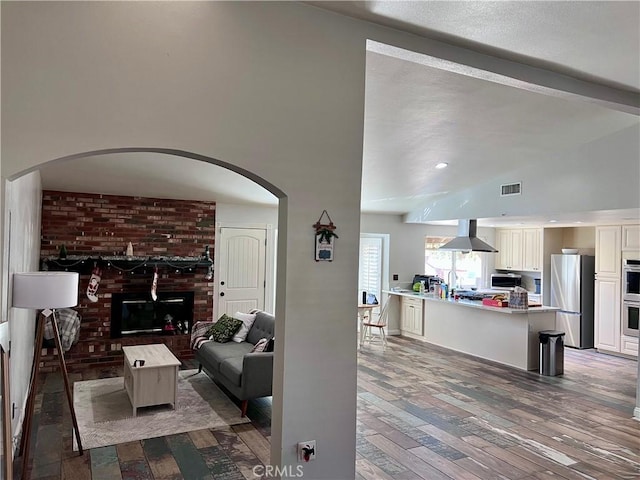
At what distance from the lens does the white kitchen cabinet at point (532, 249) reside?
28.8 feet

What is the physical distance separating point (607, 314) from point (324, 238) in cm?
667

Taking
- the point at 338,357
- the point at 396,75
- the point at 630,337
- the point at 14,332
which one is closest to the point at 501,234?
the point at 630,337

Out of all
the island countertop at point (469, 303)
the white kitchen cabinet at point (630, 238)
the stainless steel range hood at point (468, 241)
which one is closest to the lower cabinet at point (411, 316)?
the island countertop at point (469, 303)

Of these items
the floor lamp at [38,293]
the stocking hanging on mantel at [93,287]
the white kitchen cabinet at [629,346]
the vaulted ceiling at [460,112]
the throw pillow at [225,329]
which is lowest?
the white kitchen cabinet at [629,346]

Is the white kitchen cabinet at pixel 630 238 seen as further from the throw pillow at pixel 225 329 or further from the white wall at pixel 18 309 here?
the white wall at pixel 18 309

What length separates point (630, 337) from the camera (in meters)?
7.17

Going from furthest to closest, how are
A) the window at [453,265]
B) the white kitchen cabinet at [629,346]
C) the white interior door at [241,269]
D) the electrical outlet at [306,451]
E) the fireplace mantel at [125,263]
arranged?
1. the window at [453,265]
2. the white interior door at [241,269]
3. the white kitchen cabinet at [629,346]
4. the fireplace mantel at [125,263]
5. the electrical outlet at [306,451]

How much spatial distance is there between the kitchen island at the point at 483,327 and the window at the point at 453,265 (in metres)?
1.22

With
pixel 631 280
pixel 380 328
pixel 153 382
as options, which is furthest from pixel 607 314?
pixel 153 382

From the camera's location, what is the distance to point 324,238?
2.68 metres

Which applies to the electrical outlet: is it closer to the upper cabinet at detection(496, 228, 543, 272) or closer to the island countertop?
the island countertop

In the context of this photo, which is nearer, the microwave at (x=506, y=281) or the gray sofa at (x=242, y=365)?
the gray sofa at (x=242, y=365)

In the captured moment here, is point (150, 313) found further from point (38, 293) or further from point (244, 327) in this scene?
point (38, 293)

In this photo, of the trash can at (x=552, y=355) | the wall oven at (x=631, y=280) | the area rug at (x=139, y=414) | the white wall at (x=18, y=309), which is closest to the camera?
the white wall at (x=18, y=309)
